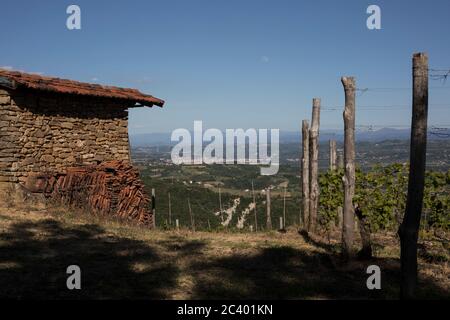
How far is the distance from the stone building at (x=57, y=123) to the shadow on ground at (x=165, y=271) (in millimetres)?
Result: 3120

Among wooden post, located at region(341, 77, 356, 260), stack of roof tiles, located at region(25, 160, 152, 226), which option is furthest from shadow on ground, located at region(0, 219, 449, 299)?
stack of roof tiles, located at region(25, 160, 152, 226)

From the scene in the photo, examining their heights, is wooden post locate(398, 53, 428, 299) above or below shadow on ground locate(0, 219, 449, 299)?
above

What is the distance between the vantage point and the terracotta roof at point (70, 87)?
11345 mm

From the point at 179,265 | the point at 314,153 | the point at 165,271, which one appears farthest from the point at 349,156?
the point at 165,271

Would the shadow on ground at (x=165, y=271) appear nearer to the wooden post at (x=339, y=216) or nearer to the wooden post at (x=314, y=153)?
the wooden post at (x=314, y=153)

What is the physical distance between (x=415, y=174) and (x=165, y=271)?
3.86 meters

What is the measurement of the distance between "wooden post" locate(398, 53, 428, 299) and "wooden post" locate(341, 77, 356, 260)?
2170 millimetres

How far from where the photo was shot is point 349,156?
7410 millimetres

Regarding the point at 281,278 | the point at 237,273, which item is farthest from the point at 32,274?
the point at 281,278

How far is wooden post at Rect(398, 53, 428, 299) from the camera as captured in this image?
5.02m

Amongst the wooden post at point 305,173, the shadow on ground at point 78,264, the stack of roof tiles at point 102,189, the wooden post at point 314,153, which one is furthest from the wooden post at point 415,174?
the stack of roof tiles at point 102,189

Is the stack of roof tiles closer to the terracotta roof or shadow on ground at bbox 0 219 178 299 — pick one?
the terracotta roof

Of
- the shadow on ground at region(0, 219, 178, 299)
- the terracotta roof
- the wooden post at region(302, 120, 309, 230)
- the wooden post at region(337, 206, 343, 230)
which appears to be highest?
the terracotta roof
